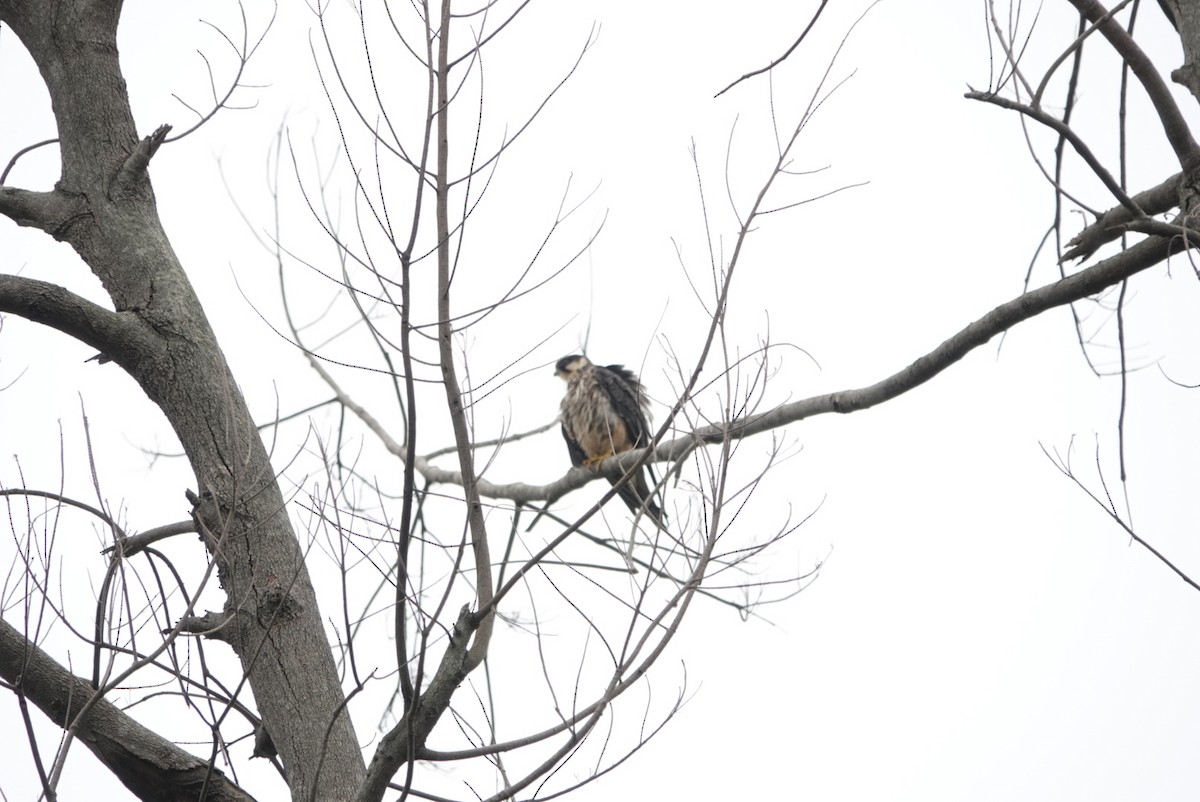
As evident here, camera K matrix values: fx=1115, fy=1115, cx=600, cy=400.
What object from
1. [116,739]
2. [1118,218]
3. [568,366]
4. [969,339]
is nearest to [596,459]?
[568,366]

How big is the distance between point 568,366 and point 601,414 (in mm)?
684

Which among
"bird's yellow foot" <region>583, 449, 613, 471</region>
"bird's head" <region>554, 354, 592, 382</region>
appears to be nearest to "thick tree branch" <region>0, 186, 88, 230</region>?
"bird's yellow foot" <region>583, 449, 613, 471</region>

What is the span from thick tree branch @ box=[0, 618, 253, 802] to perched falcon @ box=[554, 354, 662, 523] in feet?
13.4

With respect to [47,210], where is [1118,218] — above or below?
above

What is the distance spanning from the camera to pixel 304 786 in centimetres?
236

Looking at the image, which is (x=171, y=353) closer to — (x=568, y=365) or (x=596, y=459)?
(x=596, y=459)

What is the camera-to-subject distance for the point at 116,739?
224cm

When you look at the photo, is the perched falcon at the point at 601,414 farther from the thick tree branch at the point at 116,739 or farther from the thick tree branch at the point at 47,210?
the thick tree branch at the point at 116,739

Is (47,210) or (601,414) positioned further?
(601,414)

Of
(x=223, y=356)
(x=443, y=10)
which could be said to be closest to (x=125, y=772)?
(x=223, y=356)

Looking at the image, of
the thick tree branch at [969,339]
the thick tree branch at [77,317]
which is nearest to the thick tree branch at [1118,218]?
the thick tree branch at [969,339]

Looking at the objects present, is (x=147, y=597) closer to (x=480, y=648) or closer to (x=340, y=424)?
(x=480, y=648)

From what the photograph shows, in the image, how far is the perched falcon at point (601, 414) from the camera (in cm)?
644

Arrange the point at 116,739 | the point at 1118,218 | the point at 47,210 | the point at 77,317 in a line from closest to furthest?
1. the point at 116,739
2. the point at 77,317
3. the point at 1118,218
4. the point at 47,210
